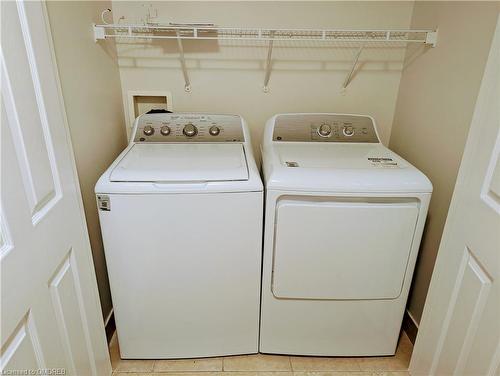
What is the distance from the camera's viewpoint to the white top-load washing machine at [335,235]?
1.41 m

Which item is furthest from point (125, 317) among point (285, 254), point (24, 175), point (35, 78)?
point (35, 78)

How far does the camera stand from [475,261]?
1172mm

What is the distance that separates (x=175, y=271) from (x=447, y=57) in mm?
1535

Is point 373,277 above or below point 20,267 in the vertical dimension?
below

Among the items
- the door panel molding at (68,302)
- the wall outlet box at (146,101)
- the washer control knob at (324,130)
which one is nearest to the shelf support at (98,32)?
the wall outlet box at (146,101)

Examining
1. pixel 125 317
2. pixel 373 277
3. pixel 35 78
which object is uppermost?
pixel 35 78

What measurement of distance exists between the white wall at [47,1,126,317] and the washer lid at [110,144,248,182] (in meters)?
0.18

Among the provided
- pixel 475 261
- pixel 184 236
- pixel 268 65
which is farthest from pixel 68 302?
pixel 268 65

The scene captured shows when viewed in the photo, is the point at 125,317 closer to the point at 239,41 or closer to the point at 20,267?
the point at 20,267

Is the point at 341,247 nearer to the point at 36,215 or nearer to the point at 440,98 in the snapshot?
the point at 440,98

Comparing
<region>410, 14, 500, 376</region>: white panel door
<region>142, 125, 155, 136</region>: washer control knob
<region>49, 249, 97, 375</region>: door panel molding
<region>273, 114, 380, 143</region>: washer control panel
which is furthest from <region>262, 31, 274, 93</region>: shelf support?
<region>49, 249, 97, 375</region>: door panel molding

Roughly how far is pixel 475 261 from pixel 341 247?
1.60 feet

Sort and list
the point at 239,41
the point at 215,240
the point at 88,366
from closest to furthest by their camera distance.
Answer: the point at 88,366, the point at 215,240, the point at 239,41

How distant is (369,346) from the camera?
175cm
